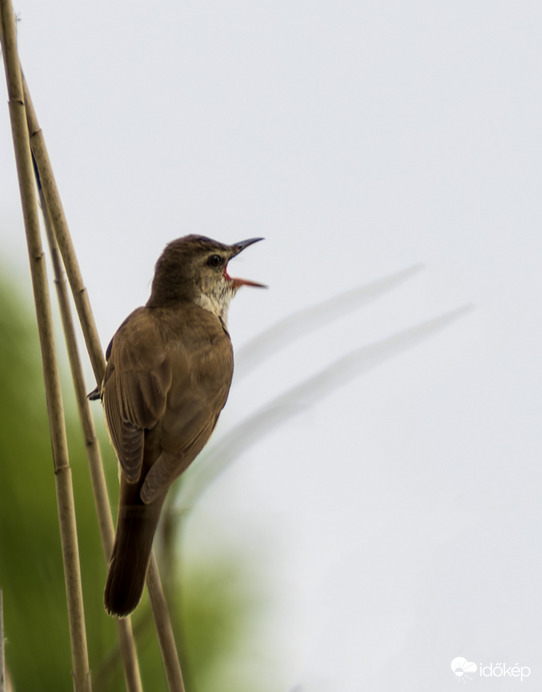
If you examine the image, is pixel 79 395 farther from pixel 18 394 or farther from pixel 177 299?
pixel 18 394

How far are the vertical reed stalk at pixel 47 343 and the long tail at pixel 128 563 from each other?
85 mm

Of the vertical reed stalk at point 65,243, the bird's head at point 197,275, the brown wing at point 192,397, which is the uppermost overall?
the vertical reed stalk at point 65,243

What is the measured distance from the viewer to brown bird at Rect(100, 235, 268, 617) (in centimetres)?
146

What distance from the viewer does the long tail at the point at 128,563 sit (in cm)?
138

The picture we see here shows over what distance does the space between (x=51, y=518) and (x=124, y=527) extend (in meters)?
1.40

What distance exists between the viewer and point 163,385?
1816 millimetres

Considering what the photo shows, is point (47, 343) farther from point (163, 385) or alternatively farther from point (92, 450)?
point (163, 385)

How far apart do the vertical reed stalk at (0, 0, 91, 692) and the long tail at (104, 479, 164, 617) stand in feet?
0.28

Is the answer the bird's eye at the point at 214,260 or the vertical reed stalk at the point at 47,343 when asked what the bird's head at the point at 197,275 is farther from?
the vertical reed stalk at the point at 47,343

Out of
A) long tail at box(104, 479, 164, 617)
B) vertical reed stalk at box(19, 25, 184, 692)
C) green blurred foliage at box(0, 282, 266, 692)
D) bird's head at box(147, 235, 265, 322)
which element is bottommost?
green blurred foliage at box(0, 282, 266, 692)

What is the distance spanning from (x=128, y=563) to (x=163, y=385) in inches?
19.8

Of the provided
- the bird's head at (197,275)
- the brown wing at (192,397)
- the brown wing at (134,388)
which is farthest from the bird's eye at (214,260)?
the brown wing at (134,388)

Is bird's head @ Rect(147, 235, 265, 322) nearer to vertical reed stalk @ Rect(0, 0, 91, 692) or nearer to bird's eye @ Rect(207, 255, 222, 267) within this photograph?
bird's eye @ Rect(207, 255, 222, 267)

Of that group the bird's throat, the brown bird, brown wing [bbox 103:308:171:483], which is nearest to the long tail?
the brown bird
